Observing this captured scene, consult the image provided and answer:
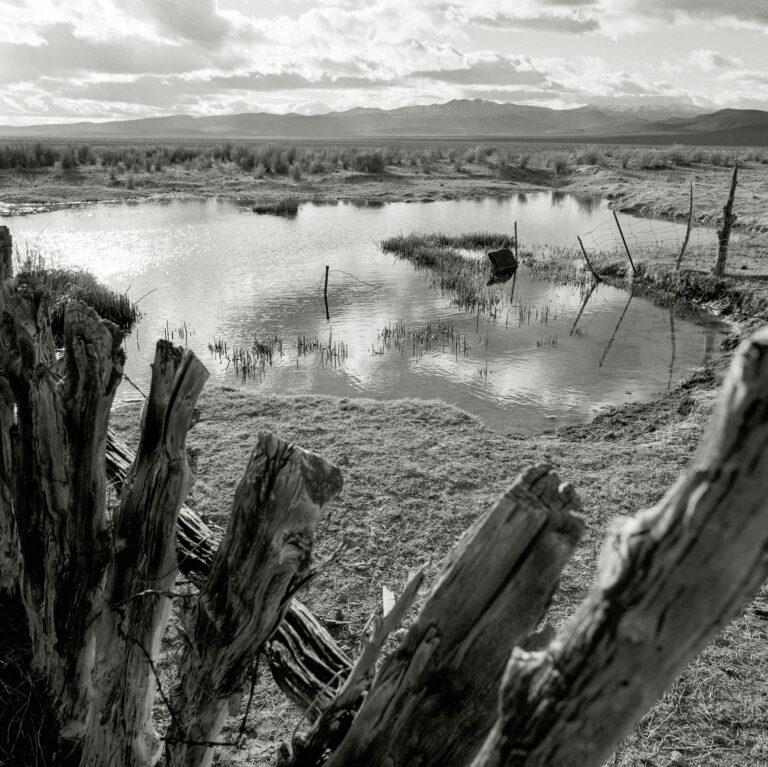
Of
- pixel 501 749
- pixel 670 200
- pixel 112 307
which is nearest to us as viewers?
pixel 501 749

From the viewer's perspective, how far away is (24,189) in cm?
3203

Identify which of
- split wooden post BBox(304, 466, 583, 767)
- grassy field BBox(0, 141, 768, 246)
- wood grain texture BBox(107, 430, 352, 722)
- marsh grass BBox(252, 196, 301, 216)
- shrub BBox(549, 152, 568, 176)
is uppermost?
shrub BBox(549, 152, 568, 176)

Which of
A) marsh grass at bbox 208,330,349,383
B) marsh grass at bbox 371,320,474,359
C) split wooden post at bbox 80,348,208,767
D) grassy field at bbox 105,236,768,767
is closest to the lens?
split wooden post at bbox 80,348,208,767

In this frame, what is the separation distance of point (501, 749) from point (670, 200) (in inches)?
1245

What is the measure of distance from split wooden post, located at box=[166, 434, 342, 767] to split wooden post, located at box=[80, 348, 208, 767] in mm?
274

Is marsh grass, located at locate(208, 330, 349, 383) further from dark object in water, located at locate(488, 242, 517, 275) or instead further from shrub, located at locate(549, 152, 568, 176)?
shrub, located at locate(549, 152, 568, 176)

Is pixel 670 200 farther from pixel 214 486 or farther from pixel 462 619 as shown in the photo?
pixel 462 619

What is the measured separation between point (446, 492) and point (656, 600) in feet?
17.1

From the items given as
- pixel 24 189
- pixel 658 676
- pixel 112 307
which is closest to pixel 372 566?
pixel 658 676

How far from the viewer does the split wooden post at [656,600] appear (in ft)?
3.56

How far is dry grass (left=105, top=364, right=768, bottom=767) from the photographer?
3.74m

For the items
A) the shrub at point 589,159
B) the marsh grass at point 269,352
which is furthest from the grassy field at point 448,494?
the shrub at point 589,159

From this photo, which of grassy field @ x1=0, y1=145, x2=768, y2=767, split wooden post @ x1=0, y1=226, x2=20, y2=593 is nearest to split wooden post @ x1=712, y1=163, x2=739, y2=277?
grassy field @ x1=0, y1=145, x2=768, y2=767

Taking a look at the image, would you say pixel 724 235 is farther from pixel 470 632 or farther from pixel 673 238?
pixel 470 632
